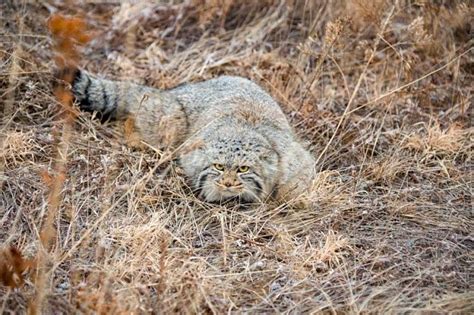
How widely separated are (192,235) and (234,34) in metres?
3.34

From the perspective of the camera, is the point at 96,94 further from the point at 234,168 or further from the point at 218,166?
the point at 234,168

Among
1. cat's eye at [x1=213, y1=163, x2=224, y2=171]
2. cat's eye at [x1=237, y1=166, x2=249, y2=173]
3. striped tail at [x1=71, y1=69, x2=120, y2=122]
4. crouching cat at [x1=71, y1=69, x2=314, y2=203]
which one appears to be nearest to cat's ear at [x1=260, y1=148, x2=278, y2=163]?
crouching cat at [x1=71, y1=69, x2=314, y2=203]

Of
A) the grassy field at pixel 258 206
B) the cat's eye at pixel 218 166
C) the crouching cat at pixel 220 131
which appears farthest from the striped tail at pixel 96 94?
the cat's eye at pixel 218 166

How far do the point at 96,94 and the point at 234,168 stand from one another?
155 cm

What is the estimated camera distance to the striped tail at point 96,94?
20.1 ft

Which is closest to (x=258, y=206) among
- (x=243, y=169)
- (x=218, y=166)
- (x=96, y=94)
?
(x=243, y=169)

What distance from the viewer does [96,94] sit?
20.3 feet

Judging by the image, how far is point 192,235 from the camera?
197 inches

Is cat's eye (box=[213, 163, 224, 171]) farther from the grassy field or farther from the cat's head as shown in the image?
the grassy field

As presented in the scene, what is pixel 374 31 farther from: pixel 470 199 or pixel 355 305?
pixel 355 305

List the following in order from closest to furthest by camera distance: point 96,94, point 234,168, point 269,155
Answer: point 234,168 → point 269,155 → point 96,94

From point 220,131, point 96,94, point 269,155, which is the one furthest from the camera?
point 96,94

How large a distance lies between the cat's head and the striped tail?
1.08 m

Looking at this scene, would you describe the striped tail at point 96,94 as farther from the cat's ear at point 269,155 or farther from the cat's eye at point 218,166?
the cat's ear at point 269,155
